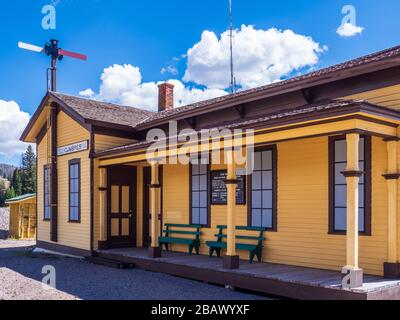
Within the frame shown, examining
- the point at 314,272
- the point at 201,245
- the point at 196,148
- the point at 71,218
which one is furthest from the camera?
the point at 71,218

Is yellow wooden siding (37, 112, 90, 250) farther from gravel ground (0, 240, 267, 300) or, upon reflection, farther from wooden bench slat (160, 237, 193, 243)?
wooden bench slat (160, 237, 193, 243)

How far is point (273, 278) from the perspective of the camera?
704cm

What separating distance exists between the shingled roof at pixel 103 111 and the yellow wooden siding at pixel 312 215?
5.23 metres

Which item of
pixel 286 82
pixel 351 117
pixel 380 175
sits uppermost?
pixel 286 82

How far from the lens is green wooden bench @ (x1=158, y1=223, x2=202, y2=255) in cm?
1048

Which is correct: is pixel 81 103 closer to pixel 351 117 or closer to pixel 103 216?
pixel 103 216

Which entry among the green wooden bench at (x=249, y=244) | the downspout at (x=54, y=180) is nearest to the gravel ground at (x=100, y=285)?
the green wooden bench at (x=249, y=244)

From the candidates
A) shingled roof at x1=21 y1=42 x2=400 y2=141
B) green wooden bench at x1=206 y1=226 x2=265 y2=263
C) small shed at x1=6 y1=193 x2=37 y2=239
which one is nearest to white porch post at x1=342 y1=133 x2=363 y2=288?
shingled roof at x1=21 y1=42 x2=400 y2=141

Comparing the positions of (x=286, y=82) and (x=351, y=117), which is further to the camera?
(x=286, y=82)

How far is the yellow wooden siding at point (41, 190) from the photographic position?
47.0ft

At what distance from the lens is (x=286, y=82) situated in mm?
8742

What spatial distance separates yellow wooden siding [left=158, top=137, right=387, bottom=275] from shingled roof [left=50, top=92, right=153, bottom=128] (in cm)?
523
